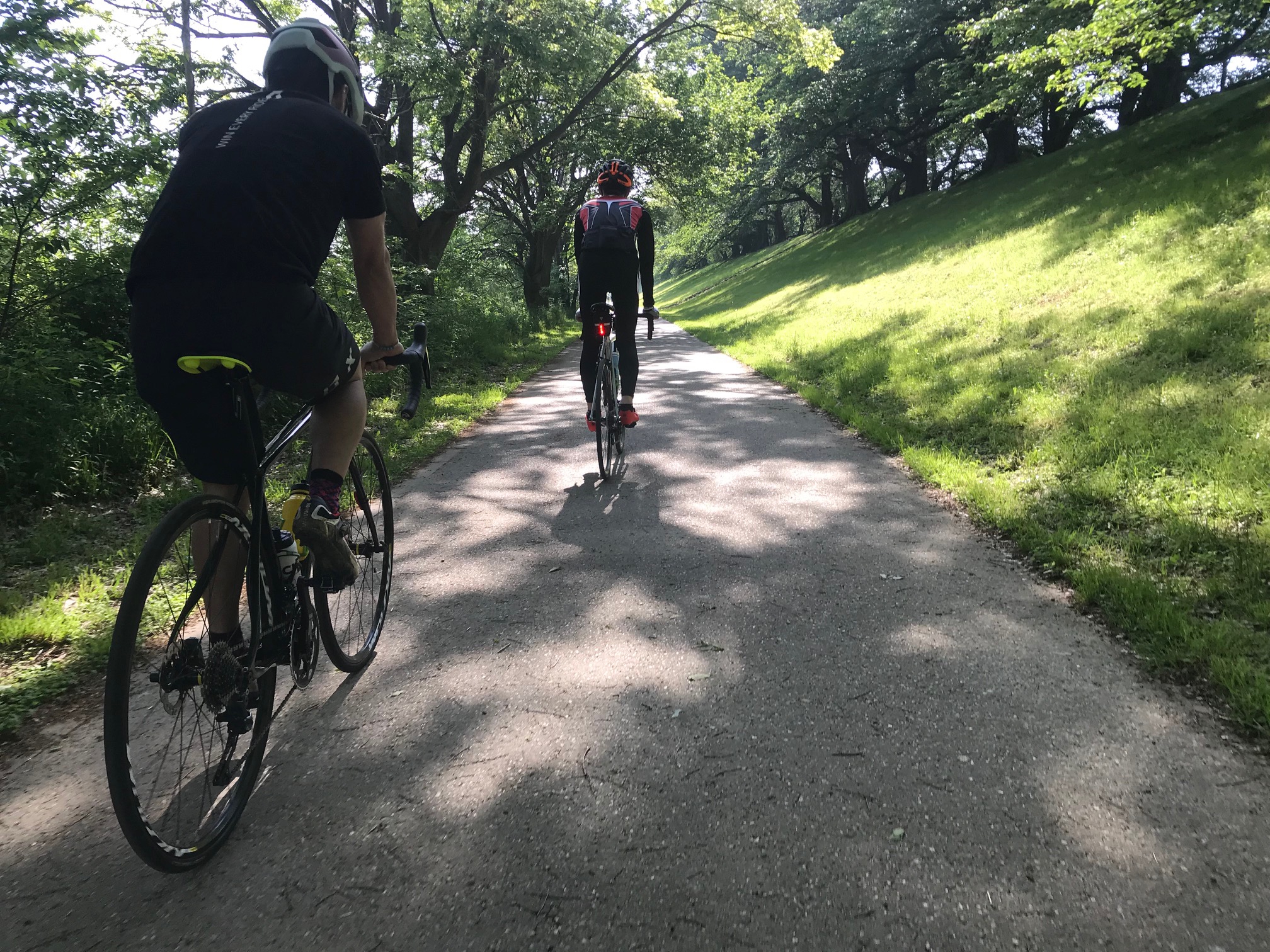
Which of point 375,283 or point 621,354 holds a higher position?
point 375,283

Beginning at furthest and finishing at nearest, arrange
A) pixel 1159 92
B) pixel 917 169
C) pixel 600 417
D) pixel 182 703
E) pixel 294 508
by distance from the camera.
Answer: pixel 917 169 < pixel 1159 92 < pixel 600 417 < pixel 294 508 < pixel 182 703

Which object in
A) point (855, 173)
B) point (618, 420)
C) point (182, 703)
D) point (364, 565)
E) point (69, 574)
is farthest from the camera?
point (855, 173)

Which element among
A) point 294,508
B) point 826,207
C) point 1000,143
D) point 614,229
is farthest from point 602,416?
point 826,207

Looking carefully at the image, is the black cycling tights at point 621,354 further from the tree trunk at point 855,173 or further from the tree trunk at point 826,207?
the tree trunk at point 826,207

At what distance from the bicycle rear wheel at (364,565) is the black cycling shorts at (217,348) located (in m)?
0.59

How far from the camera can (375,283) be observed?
221 cm

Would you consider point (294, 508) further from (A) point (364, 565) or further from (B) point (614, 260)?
(B) point (614, 260)

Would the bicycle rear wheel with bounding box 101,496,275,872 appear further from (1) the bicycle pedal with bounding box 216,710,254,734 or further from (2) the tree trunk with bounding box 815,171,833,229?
(2) the tree trunk with bounding box 815,171,833,229

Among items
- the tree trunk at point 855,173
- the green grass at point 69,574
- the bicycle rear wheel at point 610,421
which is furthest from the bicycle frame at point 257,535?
the tree trunk at point 855,173

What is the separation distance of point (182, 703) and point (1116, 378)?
635 cm

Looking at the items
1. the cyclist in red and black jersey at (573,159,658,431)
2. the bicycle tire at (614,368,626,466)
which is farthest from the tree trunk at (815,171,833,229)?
the bicycle tire at (614,368,626,466)

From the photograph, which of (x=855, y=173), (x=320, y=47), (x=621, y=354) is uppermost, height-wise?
(x=855, y=173)

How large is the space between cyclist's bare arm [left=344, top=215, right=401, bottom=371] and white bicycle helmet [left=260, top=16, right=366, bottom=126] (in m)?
0.39

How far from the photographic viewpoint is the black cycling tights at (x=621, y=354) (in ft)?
17.5
